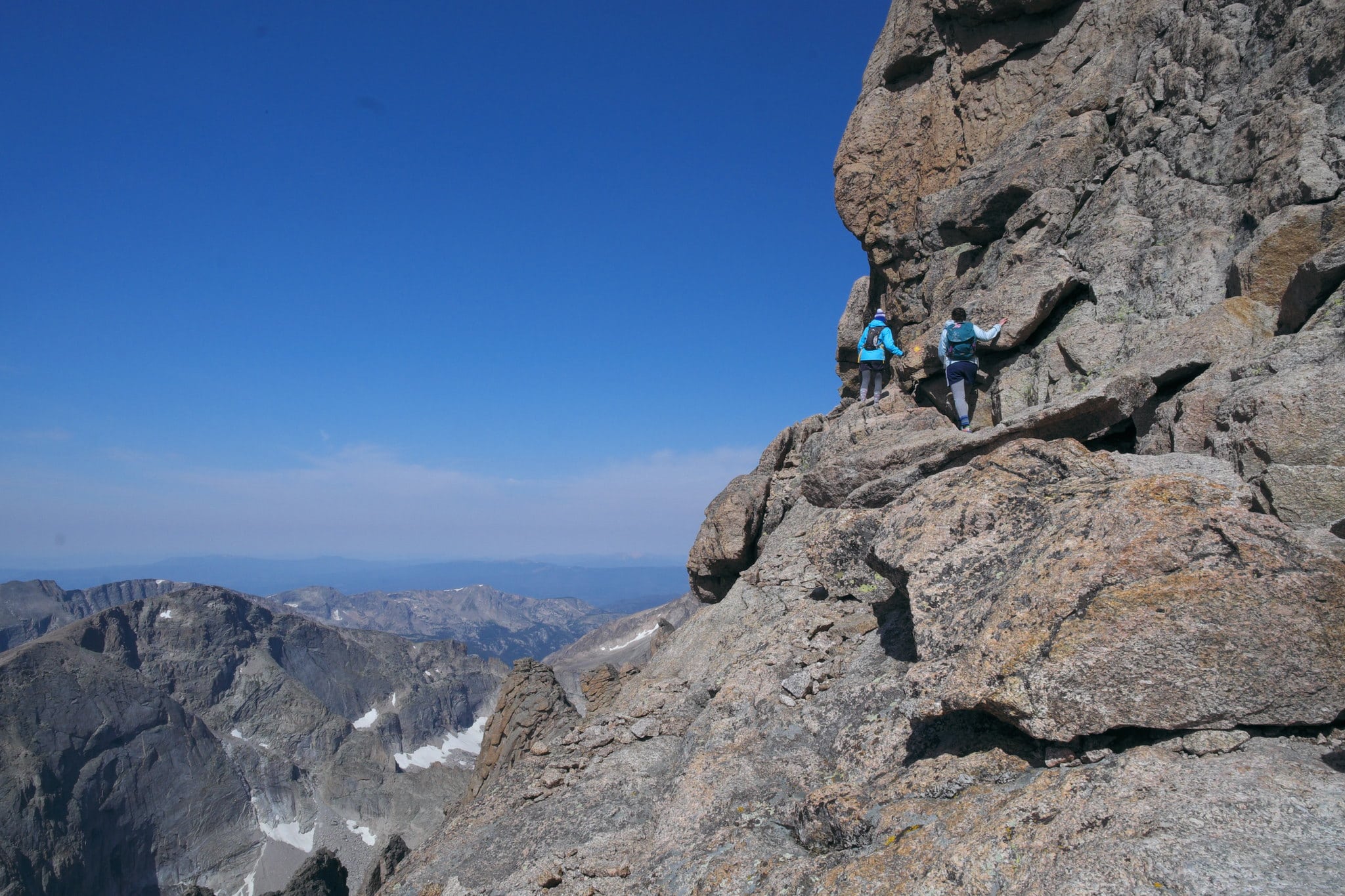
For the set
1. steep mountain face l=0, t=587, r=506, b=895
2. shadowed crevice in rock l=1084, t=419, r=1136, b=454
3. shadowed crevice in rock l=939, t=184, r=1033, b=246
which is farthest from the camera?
steep mountain face l=0, t=587, r=506, b=895

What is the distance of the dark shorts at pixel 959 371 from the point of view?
21938 mm

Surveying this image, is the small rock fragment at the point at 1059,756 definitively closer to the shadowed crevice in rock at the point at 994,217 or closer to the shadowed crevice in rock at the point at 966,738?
the shadowed crevice in rock at the point at 966,738

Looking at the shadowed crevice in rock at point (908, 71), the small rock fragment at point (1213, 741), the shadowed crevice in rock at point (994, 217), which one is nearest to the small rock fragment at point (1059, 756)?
the small rock fragment at point (1213, 741)

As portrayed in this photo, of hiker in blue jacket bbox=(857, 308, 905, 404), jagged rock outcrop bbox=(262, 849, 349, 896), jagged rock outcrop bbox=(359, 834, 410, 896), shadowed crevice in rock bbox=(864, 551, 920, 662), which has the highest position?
hiker in blue jacket bbox=(857, 308, 905, 404)

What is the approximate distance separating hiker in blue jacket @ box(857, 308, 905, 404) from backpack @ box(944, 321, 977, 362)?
5.40 metres

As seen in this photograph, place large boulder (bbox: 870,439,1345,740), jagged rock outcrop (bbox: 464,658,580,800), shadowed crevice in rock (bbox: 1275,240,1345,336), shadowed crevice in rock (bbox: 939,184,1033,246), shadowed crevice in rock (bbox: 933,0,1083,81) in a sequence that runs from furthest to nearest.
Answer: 1. jagged rock outcrop (bbox: 464,658,580,800)
2. shadowed crevice in rock (bbox: 933,0,1083,81)
3. shadowed crevice in rock (bbox: 939,184,1033,246)
4. shadowed crevice in rock (bbox: 1275,240,1345,336)
5. large boulder (bbox: 870,439,1345,740)

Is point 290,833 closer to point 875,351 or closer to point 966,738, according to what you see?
point 875,351

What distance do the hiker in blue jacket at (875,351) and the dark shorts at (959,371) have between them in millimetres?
5441

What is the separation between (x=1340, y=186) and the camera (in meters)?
16.2

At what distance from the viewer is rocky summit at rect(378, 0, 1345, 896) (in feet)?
22.9

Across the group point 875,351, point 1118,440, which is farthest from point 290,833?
point 1118,440

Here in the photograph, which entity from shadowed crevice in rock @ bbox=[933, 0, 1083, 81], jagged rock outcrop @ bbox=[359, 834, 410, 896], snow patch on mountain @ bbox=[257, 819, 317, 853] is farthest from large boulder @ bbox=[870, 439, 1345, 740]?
snow patch on mountain @ bbox=[257, 819, 317, 853]

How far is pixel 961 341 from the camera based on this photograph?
72.2 ft

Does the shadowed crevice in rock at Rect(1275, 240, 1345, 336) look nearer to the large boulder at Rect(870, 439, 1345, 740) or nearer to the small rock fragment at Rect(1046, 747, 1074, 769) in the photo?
the large boulder at Rect(870, 439, 1345, 740)
